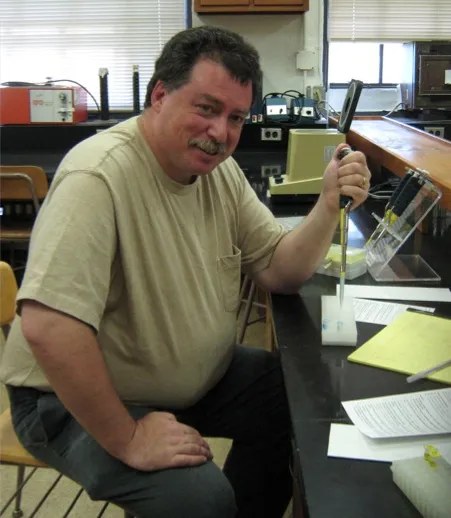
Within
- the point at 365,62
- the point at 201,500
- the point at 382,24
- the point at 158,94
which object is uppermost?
the point at 382,24

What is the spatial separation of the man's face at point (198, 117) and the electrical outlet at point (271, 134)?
2399 millimetres

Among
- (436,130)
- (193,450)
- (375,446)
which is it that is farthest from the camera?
(436,130)

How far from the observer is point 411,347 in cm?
117

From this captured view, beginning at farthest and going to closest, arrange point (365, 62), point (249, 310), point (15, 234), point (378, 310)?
point (365, 62), point (15, 234), point (249, 310), point (378, 310)

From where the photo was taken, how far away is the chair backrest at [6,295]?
144 centimetres

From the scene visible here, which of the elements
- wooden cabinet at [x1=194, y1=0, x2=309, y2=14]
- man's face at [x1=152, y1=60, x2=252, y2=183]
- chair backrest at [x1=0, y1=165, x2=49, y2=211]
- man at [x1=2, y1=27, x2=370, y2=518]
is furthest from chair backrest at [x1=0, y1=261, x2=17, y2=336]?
wooden cabinet at [x1=194, y1=0, x2=309, y2=14]

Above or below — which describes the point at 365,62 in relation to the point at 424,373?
above

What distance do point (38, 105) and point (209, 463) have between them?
9.64ft

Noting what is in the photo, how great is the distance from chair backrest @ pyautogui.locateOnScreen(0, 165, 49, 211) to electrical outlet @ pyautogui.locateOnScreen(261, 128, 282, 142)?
1.35m

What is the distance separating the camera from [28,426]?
1230 mm

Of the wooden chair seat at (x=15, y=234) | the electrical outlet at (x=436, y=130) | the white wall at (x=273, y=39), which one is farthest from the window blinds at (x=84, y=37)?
the electrical outlet at (x=436, y=130)

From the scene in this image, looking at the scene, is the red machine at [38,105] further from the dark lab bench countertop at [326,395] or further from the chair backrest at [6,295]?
the dark lab bench countertop at [326,395]

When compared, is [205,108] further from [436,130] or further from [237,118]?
[436,130]

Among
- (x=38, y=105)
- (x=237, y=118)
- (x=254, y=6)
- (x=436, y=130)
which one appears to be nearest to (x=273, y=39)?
(x=254, y=6)
